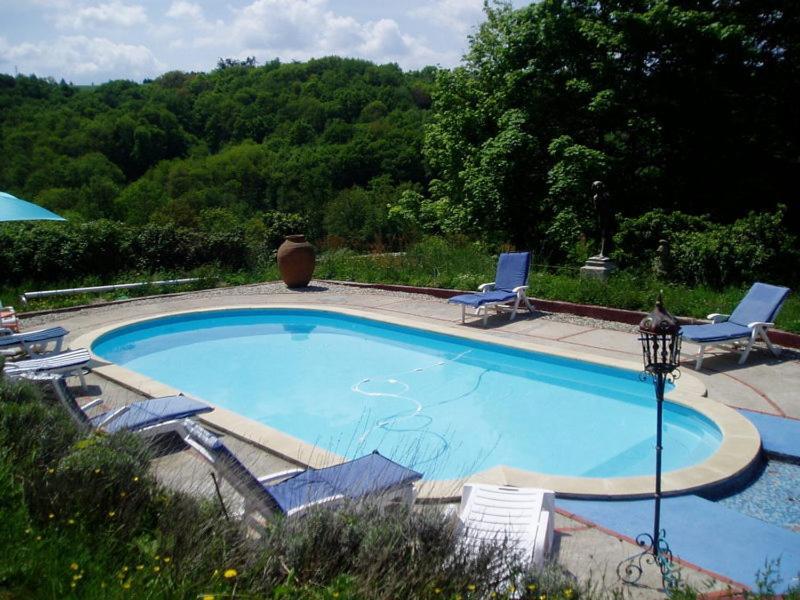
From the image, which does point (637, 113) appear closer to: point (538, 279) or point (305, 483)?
point (538, 279)

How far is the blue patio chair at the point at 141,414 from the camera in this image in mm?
4309

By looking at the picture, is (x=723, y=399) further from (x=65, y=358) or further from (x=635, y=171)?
(x=635, y=171)

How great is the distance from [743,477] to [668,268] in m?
6.68

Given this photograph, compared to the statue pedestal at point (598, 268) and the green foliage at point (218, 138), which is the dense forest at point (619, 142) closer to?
the statue pedestal at point (598, 268)

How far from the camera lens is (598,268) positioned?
9.82 m

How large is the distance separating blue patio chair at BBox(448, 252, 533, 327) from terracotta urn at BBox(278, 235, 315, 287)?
13.2 feet

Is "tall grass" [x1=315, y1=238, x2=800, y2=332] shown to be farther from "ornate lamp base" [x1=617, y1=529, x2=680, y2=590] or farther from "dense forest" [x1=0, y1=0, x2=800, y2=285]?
"ornate lamp base" [x1=617, y1=529, x2=680, y2=590]

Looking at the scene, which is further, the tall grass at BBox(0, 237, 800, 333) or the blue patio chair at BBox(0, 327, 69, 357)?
the tall grass at BBox(0, 237, 800, 333)

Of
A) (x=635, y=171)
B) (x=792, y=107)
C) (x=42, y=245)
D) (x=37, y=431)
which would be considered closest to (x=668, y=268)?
(x=635, y=171)

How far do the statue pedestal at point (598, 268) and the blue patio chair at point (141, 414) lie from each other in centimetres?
668

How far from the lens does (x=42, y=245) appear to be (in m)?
12.0

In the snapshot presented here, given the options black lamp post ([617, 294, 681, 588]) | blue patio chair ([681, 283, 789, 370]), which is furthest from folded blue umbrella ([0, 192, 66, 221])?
blue patio chair ([681, 283, 789, 370])

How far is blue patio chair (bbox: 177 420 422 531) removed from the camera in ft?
9.91

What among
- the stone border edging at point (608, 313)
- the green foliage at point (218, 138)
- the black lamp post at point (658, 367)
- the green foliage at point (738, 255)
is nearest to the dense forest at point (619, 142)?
the green foliage at point (738, 255)
